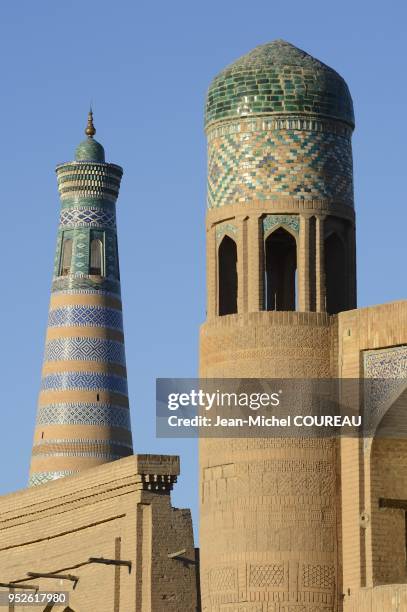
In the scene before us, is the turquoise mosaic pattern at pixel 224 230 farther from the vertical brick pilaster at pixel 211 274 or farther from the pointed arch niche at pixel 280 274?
the pointed arch niche at pixel 280 274

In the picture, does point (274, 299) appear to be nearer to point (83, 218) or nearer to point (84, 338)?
point (84, 338)

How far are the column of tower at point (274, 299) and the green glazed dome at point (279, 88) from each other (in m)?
0.01

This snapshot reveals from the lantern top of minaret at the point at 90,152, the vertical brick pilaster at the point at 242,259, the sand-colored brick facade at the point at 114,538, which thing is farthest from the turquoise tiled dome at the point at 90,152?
the vertical brick pilaster at the point at 242,259

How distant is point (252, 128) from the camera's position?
19734 mm

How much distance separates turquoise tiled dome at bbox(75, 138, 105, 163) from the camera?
33625 millimetres

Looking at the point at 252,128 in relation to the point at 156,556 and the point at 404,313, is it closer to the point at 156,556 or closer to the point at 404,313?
the point at 404,313

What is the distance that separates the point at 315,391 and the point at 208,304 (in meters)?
1.57

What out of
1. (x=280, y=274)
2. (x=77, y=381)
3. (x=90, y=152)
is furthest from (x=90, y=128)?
(x=280, y=274)

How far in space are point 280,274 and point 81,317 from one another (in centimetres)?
1239

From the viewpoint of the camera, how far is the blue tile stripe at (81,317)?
32656 mm

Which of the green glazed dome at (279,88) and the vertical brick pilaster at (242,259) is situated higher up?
the green glazed dome at (279,88)

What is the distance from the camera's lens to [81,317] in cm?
3275

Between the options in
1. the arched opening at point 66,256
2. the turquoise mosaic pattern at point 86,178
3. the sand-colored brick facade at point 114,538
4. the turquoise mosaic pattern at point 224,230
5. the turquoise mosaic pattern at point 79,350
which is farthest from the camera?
the turquoise mosaic pattern at point 86,178

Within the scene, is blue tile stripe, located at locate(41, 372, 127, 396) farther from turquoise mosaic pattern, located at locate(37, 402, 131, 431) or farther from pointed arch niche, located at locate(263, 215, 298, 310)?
pointed arch niche, located at locate(263, 215, 298, 310)
